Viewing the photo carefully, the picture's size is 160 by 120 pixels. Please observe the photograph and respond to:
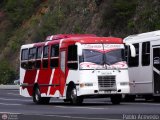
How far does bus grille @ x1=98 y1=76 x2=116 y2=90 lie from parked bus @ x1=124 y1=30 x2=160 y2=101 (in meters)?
2.51

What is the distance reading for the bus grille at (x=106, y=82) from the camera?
1137 inches

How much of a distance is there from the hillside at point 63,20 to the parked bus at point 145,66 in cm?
1641

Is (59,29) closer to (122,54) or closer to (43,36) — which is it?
(43,36)

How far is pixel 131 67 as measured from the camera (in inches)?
1294

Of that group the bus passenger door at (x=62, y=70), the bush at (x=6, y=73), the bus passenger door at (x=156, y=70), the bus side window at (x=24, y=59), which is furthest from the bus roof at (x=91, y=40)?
the bush at (x=6, y=73)

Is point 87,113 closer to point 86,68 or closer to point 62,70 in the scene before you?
point 86,68

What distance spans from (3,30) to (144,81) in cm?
6108

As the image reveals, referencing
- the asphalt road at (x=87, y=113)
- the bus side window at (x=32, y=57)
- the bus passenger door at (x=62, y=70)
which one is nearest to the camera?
the asphalt road at (x=87, y=113)

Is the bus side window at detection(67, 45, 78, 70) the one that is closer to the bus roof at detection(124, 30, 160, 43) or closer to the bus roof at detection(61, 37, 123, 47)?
the bus roof at detection(61, 37, 123, 47)

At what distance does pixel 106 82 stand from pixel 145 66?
327 cm

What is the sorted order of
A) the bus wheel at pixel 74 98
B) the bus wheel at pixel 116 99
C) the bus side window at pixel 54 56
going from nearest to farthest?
the bus wheel at pixel 74 98 → the bus wheel at pixel 116 99 → the bus side window at pixel 54 56

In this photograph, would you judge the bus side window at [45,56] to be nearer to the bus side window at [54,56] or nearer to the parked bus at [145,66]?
the bus side window at [54,56]

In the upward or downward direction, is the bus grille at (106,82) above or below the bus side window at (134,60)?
below

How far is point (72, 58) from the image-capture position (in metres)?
29.7
